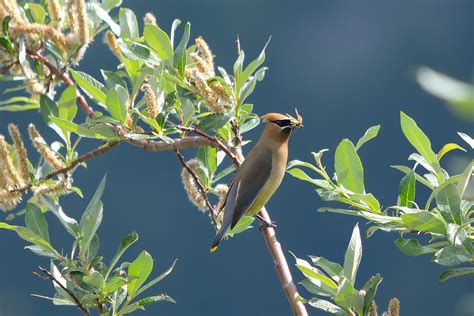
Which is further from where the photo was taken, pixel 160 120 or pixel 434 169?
pixel 160 120

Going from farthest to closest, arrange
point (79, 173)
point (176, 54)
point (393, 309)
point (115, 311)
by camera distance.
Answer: point (79, 173), point (176, 54), point (115, 311), point (393, 309)

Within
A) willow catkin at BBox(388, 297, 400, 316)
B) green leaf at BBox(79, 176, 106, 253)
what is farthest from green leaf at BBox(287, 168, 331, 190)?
green leaf at BBox(79, 176, 106, 253)

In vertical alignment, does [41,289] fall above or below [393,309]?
below

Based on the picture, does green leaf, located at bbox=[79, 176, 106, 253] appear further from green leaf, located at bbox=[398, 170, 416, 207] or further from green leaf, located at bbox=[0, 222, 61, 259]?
green leaf, located at bbox=[398, 170, 416, 207]

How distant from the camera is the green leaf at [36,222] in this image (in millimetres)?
1287

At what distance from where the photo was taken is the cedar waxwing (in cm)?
157

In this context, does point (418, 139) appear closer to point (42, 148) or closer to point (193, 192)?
point (193, 192)

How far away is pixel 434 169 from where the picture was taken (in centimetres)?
106

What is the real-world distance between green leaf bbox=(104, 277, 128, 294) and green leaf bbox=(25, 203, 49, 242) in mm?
164

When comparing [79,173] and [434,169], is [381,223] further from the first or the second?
[79,173]

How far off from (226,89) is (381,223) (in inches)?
17.4

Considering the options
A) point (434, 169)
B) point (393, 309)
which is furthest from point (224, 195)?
point (393, 309)

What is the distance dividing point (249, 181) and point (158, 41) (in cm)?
49

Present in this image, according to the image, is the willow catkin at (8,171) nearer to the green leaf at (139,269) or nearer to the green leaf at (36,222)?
the green leaf at (36,222)
